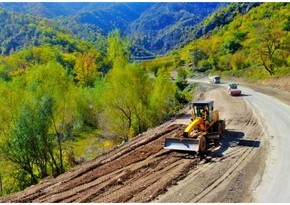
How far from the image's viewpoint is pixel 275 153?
22234mm

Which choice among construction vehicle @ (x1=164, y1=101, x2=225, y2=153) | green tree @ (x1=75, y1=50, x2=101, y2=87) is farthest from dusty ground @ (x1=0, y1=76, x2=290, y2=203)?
green tree @ (x1=75, y1=50, x2=101, y2=87)

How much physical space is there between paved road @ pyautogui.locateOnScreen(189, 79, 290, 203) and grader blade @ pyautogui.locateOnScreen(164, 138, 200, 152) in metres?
4.52

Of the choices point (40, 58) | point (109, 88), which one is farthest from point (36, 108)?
point (40, 58)

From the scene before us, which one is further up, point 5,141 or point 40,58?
point 40,58

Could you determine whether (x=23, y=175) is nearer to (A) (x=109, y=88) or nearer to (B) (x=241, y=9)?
(A) (x=109, y=88)

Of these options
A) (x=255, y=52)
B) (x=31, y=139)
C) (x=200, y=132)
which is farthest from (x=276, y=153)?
(x=255, y=52)

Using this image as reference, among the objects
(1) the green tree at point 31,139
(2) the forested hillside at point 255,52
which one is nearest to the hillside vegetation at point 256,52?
(2) the forested hillside at point 255,52

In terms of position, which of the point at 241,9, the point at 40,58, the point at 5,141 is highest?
the point at 241,9

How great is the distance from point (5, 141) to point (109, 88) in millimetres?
14390

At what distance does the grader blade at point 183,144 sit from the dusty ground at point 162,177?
501mm

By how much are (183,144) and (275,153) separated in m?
6.06

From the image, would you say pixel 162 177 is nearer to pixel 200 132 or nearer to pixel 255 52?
pixel 200 132

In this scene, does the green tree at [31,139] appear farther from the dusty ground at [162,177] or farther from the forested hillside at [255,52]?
the forested hillside at [255,52]

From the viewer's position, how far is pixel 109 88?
3994cm
